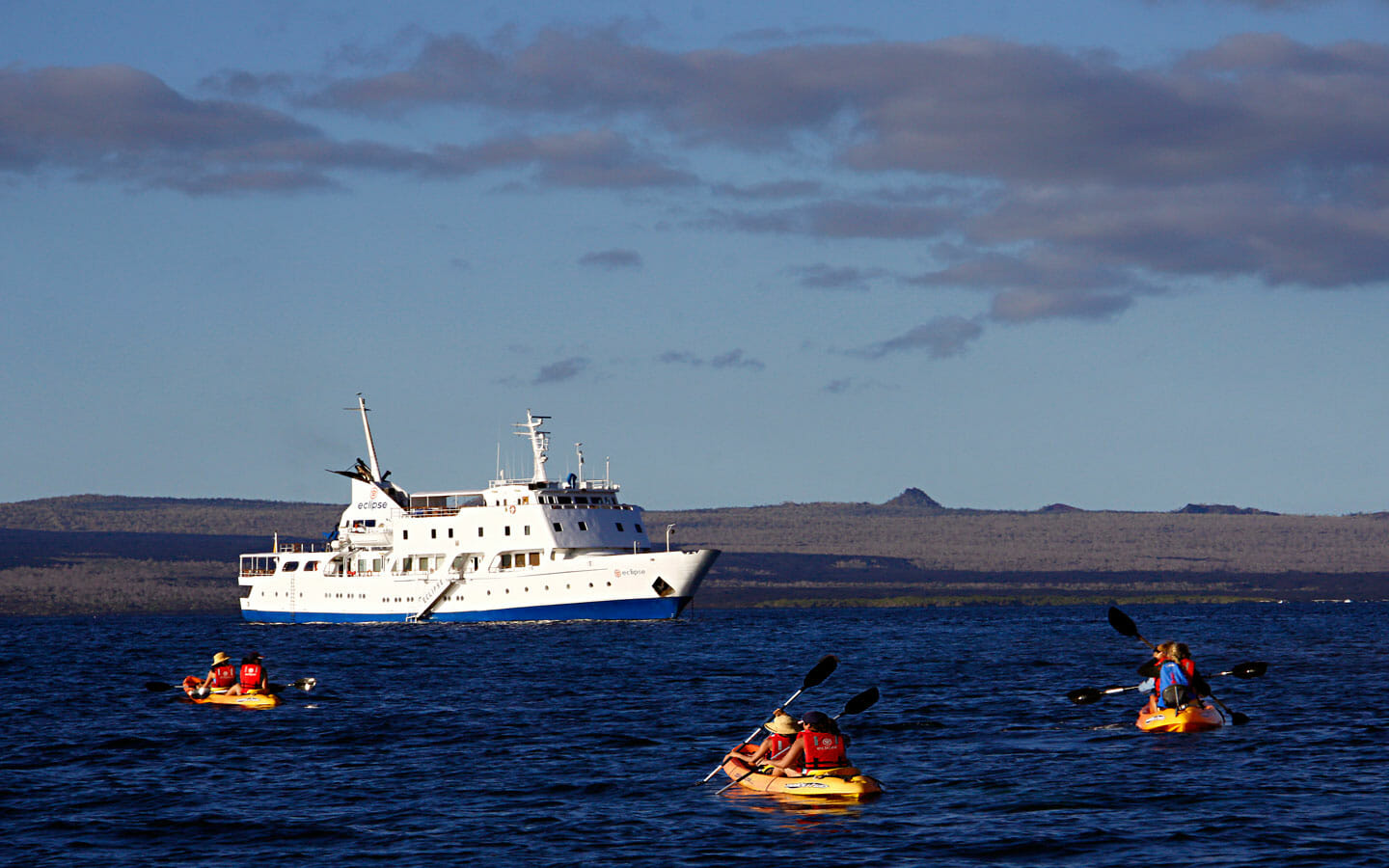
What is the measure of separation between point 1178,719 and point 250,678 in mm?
25769

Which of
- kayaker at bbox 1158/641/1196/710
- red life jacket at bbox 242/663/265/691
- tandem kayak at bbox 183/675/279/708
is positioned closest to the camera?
kayaker at bbox 1158/641/1196/710

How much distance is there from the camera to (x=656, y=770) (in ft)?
106

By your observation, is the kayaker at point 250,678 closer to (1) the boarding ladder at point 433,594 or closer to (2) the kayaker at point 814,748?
(2) the kayaker at point 814,748

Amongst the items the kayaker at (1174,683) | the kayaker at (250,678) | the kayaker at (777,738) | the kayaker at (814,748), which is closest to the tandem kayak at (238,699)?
the kayaker at (250,678)

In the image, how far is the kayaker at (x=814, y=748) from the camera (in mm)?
28453

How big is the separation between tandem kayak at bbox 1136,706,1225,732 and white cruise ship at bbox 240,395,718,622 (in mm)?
49973

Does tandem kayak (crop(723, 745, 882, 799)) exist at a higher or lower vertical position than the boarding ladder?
lower

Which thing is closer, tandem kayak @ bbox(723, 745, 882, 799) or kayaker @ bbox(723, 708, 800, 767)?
tandem kayak @ bbox(723, 745, 882, 799)

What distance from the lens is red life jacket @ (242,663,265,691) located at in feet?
151

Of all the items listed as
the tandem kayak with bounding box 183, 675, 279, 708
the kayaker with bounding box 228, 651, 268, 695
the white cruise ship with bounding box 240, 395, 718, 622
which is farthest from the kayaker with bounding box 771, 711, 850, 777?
the white cruise ship with bounding box 240, 395, 718, 622

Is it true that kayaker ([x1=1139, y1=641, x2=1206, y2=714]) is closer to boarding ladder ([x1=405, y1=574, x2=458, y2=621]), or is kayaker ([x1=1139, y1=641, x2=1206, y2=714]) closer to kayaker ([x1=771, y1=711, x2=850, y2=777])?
kayaker ([x1=771, y1=711, x2=850, y2=777])

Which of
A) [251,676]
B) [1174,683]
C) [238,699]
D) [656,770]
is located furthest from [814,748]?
[238,699]

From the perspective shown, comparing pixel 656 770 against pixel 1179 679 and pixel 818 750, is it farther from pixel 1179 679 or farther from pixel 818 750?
pixel 1179 679

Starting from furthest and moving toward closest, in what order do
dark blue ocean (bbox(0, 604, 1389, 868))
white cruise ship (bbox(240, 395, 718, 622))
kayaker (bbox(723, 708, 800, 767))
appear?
1. white cruise ship (bbox(240, 395, 718, 622))
2. kayaker (bbox(723, 708, 800, 767))
3. dark blue ocean (bbox(0, 604, 1389, 868))
